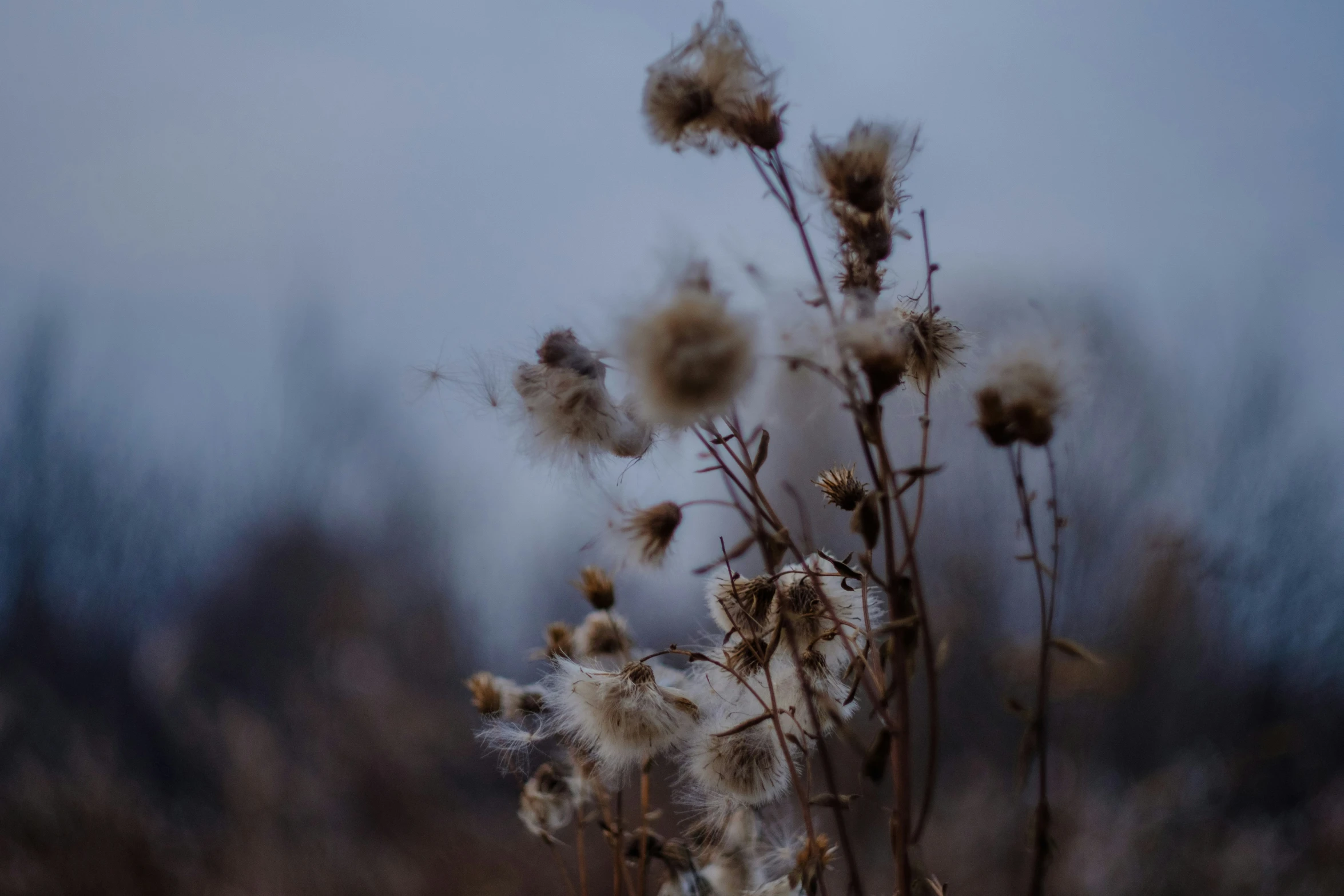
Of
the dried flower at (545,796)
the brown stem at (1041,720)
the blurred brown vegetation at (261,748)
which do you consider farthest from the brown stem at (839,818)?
the blurred brown vegetation at (261,748)

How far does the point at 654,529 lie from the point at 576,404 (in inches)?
5.2

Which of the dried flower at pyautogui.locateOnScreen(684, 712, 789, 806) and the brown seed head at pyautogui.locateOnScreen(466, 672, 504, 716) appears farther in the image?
the brown seed head at pyautogui.locateOnScreen(466, 672, 504, 716)

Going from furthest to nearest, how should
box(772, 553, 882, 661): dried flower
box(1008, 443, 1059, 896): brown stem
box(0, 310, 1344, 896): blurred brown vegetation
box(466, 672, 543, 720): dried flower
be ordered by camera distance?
box(0, 310, 1344, 896): blurred brown vegetation → box(466, 672, 543, 720): dried flower → box(772, 553, 882, 661): dried flower → box(1008, 443, 1059, 896): brown stem

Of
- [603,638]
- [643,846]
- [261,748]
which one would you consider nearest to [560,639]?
[603,638]

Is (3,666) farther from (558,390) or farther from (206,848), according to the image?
(558,390)

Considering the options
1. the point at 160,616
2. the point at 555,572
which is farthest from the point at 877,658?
the point at 160,616

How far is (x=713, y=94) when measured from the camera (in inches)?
23.1

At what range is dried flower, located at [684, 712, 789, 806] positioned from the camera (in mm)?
685

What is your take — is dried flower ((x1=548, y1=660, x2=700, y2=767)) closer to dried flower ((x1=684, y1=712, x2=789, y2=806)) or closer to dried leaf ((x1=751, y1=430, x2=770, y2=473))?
dried flower ((x1=684, y1=712, x2=789, y2=806))

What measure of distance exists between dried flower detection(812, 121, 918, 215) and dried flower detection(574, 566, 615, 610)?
44 cm

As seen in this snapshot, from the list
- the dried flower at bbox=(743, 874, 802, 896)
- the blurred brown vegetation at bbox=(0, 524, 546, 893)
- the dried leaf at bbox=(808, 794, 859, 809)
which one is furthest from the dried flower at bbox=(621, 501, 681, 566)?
the blurred brown vegetation at bbox=(0, 524, 546, 893)

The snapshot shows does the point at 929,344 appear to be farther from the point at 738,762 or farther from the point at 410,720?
the point at 410,720

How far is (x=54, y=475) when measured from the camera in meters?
6.53

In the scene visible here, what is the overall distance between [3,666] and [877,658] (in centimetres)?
735
